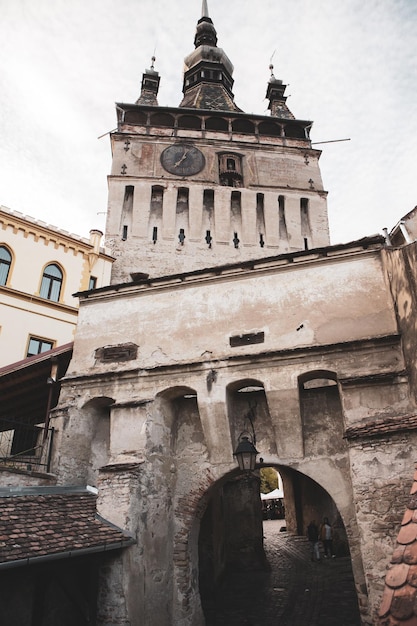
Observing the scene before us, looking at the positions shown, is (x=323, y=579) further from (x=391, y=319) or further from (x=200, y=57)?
(x=200, y=57)

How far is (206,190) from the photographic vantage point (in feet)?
82.7

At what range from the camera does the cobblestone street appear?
32.3 ft

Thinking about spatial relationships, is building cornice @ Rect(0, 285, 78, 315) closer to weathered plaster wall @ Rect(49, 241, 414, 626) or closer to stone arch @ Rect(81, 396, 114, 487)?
weathered plaster wall @ Rect(49, 241, 414, 626)

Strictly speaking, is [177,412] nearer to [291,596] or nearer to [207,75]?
[291,596]

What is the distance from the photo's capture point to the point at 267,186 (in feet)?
84.0

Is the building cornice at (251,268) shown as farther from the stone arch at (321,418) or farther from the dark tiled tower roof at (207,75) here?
the dark tiled tower roof at (207,75)

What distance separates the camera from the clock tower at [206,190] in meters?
23.6

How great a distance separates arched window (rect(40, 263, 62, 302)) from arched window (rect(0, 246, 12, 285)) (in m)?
1.53

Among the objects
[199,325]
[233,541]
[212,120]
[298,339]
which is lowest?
[233,541]

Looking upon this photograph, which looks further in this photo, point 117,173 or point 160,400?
point 117,173

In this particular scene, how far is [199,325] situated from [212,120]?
22082 millimetres

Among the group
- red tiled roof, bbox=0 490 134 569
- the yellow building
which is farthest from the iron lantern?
the yellow building

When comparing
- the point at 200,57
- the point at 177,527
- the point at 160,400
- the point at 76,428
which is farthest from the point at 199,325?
the point at 200,57

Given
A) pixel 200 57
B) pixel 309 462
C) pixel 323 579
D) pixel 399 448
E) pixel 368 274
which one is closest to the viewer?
pixel 399 448
